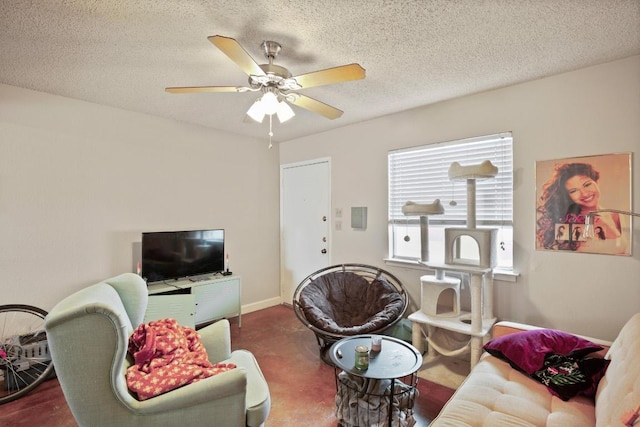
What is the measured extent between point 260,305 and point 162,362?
9.48 ft

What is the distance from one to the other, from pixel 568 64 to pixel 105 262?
4304 mm

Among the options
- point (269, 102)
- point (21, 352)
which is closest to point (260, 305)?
point (21, 352)

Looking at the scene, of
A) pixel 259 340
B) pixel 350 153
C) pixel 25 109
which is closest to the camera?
pixel 25 109

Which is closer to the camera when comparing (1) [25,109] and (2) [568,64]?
(2) [568,64]

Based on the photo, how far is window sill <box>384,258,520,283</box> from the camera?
8.70 feet

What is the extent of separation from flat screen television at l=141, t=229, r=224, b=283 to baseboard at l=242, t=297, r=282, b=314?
2.72 ft

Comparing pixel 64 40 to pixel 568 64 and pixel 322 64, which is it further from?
pixel 568 64

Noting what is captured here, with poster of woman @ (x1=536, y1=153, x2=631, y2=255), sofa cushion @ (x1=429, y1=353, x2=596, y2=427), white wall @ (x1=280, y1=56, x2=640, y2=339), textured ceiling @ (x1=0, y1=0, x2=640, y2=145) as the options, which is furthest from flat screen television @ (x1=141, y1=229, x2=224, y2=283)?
poster of woman @ (x1=536, y1=153, x2=631, y2=255)

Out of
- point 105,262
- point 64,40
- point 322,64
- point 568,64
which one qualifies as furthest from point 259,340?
point 568,64

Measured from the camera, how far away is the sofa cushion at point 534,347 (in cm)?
184

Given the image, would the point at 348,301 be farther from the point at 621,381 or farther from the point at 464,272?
the point at 621,381

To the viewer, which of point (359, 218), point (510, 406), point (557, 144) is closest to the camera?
point (510, 406)

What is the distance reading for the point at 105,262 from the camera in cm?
317

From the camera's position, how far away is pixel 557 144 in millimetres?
2449
